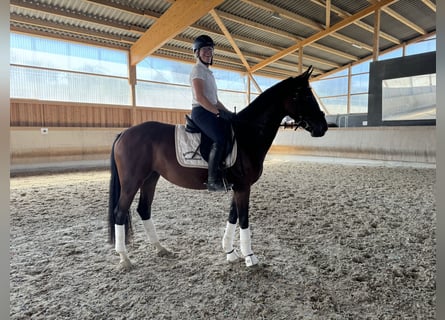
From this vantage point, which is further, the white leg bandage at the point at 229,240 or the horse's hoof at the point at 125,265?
the white leg bandage at the point at 229,240

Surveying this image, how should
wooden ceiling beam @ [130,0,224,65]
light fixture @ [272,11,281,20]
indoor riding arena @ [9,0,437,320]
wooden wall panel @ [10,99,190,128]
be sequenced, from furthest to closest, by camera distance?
light fixture @ [272,11,281,20], wooden wall panel @ [10,99,190,128], wooden ceiling beam @ [130,0,224,65], indoor riding arena @ [9,0,437,320]

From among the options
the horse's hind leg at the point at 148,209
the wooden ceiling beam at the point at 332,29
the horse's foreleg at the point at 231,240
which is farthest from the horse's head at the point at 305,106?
the wooden ceiling beam at the point at 332,29

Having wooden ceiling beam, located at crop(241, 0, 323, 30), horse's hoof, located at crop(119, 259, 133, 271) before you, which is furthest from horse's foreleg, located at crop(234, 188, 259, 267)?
wooden ceiling beam, located at crop(241, 0, 323, 30)

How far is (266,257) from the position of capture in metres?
2.00

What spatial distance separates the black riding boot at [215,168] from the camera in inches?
73.6

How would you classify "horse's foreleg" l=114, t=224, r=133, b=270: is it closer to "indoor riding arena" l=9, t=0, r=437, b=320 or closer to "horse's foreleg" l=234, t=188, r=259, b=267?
"indoor riding arena" l=9, t=0, r=437, b=320

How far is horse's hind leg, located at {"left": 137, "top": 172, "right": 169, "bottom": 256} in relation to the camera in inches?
83.5

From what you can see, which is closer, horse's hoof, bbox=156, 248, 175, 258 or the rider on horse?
the rider on horse

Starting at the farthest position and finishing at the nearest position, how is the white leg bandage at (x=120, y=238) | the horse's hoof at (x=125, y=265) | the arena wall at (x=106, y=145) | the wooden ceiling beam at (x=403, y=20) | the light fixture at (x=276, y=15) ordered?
the wooden ceiling beam at (x=403, y=20), the light fixture at (x=276, y=15), the arena wall at (x=106, y=145), the white leg bandage at (x=120, y=238), the horse's hoof at (x=125, y=265)

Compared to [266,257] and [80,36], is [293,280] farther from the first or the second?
[80,36]

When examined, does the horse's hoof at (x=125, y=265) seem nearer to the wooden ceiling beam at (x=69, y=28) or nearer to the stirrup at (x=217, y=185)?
the stirrup at (x=217, y=185)

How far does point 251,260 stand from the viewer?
1.87 meters

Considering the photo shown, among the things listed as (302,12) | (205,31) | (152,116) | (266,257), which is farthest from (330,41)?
(266,257)

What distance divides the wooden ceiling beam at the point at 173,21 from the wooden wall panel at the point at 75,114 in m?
2.04
